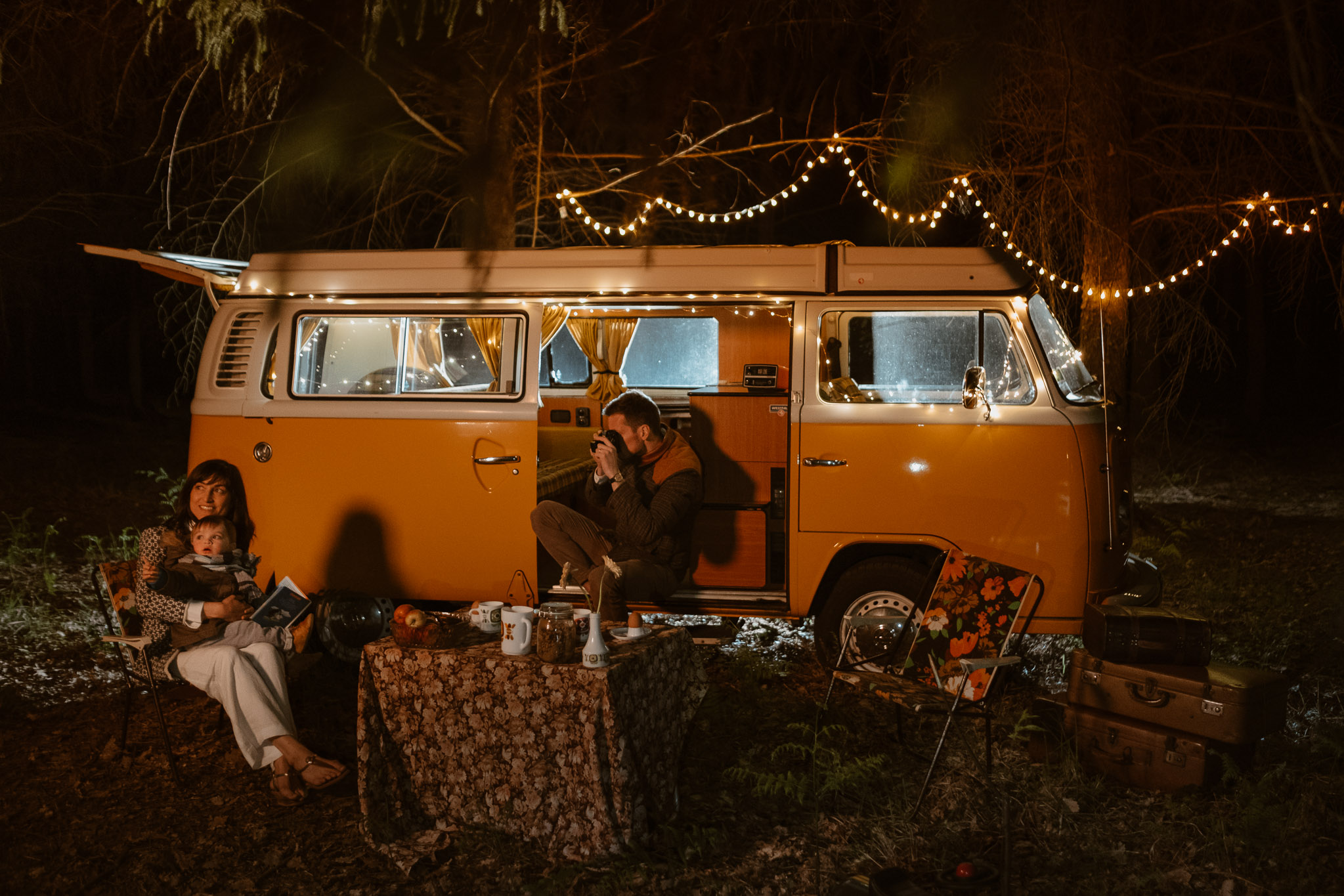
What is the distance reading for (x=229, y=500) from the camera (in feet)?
15.3

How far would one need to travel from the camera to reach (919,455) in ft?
17.2

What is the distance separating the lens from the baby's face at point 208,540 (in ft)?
14.8

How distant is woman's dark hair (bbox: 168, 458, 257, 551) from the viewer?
4.60 meters

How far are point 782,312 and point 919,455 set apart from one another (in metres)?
1.37

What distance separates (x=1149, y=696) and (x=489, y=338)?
156 inches

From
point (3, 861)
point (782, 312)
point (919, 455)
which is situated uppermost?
point (782, 312)

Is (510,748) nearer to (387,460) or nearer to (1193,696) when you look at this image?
(387,460)

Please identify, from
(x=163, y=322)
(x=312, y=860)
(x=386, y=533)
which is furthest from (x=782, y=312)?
A: (x=163, y=322)

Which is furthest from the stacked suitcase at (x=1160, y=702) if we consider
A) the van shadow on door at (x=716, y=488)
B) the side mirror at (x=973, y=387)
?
the van shadow on door at (x=716, y=488)

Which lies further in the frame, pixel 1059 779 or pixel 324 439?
pixel 324 439

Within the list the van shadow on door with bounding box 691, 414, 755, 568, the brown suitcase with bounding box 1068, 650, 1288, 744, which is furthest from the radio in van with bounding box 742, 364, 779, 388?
the brown suitcase with bounding box 1068, 650, 1288, 744

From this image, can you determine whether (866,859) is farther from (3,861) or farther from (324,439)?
(324,439)

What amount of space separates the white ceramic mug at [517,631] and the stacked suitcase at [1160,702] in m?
2.54

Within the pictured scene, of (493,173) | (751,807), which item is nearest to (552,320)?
(493,173)
